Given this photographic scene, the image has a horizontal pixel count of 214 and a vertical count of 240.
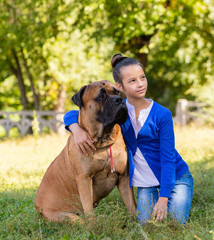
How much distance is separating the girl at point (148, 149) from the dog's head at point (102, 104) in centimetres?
19

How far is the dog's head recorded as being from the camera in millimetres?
3037

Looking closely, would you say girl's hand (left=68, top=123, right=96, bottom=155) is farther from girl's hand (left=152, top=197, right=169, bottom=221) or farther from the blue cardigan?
girl's hand (left=152, top=197, right=169, bottom=221)

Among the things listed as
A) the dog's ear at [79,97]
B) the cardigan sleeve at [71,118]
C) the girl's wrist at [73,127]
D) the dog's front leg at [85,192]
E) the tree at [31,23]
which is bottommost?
the dog's front leg at [85,192]

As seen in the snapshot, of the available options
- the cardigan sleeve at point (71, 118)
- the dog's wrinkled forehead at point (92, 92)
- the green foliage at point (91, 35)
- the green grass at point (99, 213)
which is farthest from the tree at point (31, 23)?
the dog's wrinkled forehead at point (92, 92)

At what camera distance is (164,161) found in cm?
328

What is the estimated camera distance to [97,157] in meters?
3.19

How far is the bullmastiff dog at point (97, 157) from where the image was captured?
312 cm

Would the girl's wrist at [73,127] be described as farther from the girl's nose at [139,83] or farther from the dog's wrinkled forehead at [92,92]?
the girl's nose at [139,83]

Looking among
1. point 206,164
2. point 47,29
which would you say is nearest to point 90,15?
point 47,29

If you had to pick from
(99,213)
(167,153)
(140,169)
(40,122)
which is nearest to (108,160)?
(140,169)

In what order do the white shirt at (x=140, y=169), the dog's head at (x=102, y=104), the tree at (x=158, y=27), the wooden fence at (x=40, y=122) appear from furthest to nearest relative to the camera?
the wooden fence at (x=40, y=122), the tree at (x=158, y=27), the white shirt at (x=140, y=169), the dog's head at (x=102, y=104)

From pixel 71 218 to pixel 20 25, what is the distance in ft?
33.1

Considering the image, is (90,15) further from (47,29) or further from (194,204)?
(194,204)

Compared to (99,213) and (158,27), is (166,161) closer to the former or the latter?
(99,213)
